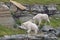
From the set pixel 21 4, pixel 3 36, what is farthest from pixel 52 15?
pixel 3 36

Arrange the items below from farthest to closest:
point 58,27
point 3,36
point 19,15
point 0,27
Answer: point 19,15 < point 58,27 < point 0,27 < point 3,36

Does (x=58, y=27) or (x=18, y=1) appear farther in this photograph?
(x=18, y=1)

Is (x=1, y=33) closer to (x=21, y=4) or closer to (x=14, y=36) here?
(x=14, y=36)

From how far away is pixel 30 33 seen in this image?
16500 millimetres

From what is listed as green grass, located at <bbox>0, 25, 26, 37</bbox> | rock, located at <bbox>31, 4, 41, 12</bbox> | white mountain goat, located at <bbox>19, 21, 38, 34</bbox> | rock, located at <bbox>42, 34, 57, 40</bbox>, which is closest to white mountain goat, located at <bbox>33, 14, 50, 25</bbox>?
white mountain goat, located at <bbox>19, 21, 38, 34</bbox>

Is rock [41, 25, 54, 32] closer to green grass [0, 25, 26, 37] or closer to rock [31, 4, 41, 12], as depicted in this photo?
green grass [0, 25, 26, 37]

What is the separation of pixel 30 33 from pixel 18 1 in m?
4.60

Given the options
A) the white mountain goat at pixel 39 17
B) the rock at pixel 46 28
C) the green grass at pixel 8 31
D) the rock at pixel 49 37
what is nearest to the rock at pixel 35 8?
the white mountain goat at pixel 39 17

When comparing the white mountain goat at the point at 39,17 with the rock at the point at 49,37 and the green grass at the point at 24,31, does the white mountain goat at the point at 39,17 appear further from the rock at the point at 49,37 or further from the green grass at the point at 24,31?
the rock at the point at 49,37

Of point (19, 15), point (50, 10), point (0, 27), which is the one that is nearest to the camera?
point (0, 27)

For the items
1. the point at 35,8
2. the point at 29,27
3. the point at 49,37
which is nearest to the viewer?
the point at 49,37

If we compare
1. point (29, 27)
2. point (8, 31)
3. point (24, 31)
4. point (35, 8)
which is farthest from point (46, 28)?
point (35, 8)

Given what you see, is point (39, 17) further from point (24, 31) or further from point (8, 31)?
point (8, 31)

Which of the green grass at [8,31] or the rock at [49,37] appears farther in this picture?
the green grass at [8,31]
